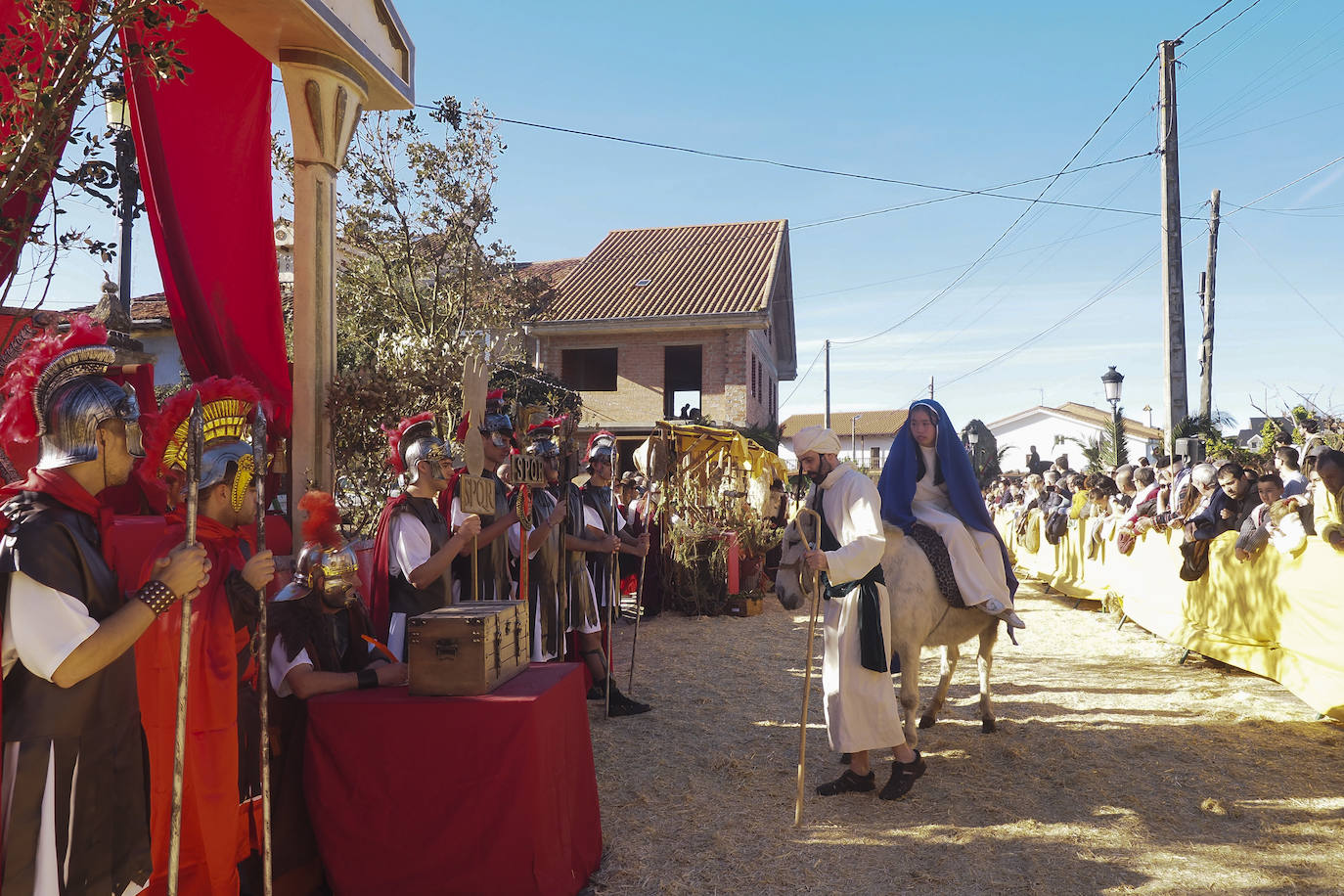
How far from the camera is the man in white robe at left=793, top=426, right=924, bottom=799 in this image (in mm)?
4723

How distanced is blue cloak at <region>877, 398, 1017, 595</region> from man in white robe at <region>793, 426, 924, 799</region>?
0.74 m

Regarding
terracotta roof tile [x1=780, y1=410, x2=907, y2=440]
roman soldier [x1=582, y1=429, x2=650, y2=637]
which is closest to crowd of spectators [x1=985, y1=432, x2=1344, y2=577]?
roman soldier [x1=582, y1=429, x2=650, y2=637]

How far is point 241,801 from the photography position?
3.38m

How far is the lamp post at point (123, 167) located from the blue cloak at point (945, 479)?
4.47 m

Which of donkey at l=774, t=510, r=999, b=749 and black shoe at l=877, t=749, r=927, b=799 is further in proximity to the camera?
donkey at l=774, t=510, r=999, b=749

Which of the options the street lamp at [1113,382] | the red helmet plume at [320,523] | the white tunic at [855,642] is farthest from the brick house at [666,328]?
the red helmet plume at [320,523]

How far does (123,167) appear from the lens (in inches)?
224

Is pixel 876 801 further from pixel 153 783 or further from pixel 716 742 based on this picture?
pixel 153 783

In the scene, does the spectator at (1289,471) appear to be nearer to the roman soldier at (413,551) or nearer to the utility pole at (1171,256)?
the utility pole at (1171,256)

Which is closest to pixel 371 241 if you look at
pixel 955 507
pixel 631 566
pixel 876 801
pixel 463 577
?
pixel 631 566

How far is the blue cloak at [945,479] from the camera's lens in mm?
5559

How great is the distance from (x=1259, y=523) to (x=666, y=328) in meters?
15.8

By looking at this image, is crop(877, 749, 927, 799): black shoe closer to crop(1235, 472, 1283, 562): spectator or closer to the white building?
crop(1235, 472, 1283, 562): spectator

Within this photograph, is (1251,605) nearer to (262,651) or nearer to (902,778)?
(902,778)
